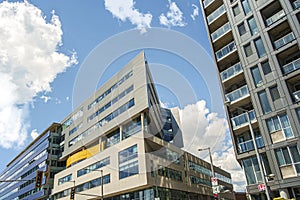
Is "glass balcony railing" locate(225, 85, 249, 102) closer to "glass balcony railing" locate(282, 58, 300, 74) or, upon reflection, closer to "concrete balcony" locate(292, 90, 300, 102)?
"glass balcony railing" locate(282, 58, 300, 74)

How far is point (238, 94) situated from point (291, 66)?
591 cm

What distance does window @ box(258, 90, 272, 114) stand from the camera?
2290cm

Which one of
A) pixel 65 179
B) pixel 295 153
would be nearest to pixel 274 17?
pixel 295 153

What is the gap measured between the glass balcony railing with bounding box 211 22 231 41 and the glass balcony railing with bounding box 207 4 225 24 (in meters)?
2.00

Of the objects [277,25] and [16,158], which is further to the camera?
[16,158]

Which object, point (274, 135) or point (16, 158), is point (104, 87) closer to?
point (274, 135)

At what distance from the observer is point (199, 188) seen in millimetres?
47688

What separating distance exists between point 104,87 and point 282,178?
37244 millimetres

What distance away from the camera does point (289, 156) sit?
20078 mm

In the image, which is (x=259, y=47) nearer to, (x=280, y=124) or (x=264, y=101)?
(x=264, y=101)

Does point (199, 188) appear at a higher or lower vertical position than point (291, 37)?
lower

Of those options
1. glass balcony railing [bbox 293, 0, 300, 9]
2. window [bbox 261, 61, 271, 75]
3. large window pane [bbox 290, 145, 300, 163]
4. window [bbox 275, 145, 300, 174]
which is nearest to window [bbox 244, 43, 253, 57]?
window [bbox 261, 61, 271, 75]

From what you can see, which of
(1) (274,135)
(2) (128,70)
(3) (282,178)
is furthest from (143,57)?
(3) (282,178)

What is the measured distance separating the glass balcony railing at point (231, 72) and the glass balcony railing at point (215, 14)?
792cm
